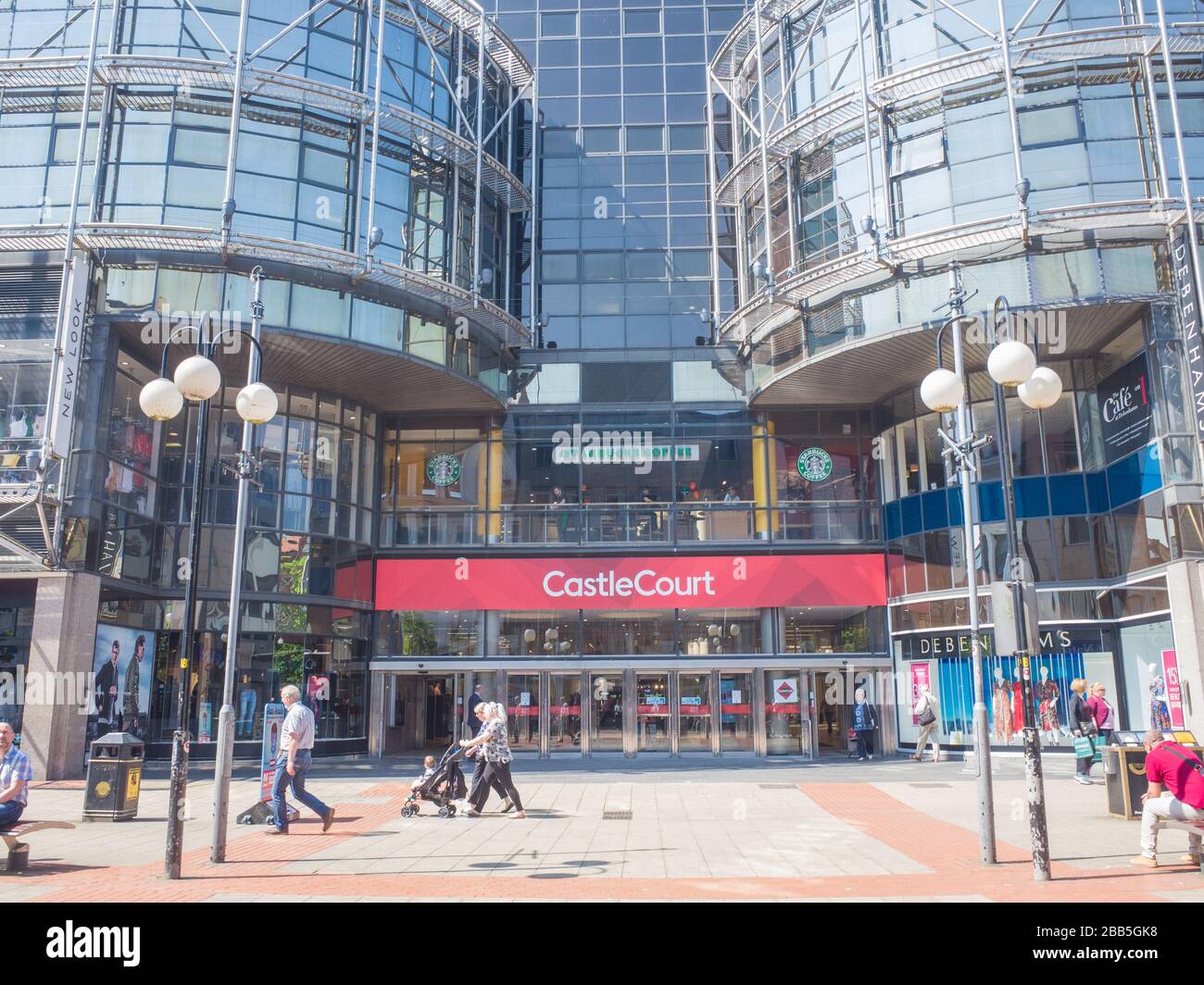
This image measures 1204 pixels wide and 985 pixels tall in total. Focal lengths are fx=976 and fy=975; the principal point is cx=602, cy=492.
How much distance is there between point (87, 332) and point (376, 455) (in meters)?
Result: 8.60

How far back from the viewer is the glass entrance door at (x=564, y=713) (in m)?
26.4

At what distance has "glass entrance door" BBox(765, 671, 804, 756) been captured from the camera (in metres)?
26.1

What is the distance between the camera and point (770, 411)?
28578mm

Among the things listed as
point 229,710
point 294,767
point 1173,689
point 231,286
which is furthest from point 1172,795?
point 231,286

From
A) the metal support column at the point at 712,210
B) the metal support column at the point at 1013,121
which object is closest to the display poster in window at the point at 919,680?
the metal support column at the point at 1013,121

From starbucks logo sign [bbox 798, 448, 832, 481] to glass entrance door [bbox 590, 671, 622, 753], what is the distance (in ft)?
25.7

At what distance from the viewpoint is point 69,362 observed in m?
21.4

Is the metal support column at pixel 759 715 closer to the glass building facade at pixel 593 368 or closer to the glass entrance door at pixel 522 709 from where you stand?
the glass building facade at pixel 593 368

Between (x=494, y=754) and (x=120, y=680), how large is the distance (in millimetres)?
12514

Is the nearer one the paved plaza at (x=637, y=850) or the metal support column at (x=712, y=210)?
the paved plaza at (x=637, y=850)

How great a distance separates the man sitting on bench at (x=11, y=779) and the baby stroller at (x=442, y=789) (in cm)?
543

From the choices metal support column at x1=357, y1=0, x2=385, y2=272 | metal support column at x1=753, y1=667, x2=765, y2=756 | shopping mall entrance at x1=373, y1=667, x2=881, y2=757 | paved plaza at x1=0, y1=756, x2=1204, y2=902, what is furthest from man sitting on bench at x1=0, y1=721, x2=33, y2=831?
metal support column at x1=753, y1=667, x2=765, y2=756

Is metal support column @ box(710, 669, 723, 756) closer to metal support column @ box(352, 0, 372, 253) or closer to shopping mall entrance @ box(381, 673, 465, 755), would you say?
shopping mall entrance @ box(381, 673, 465, 755)
